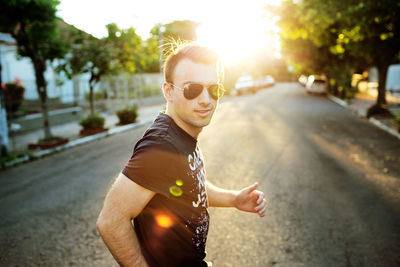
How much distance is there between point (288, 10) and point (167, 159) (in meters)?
16.2

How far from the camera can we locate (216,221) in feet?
15.0

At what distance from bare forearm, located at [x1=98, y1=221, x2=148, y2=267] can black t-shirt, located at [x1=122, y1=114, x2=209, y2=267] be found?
0.43 feet

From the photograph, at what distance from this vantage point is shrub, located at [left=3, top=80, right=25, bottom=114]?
14339mm

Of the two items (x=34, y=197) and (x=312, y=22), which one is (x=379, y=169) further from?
(x=312, y=22)

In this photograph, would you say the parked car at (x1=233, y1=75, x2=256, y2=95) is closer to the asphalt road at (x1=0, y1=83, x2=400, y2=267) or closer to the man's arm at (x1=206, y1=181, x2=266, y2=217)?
the asphalt road at (x1=0, y1=83, x2=400, y2=267)

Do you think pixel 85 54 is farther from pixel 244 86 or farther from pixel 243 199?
pixel 244 86

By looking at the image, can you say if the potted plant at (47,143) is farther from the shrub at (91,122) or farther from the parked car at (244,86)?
the parked car at (244,86)

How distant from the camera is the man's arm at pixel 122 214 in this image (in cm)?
128

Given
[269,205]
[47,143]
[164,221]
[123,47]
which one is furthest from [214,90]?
[123,47]

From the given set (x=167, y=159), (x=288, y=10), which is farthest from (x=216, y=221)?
(x=288, y=10)

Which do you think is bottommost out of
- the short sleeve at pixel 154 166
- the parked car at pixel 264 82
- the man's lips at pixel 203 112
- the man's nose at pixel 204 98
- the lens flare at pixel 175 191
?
the parked car at pixel 264 82

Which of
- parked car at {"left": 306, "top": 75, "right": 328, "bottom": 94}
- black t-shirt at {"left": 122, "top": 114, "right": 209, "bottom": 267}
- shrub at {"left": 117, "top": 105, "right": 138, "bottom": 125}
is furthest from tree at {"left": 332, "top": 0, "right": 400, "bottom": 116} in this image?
parked car at {"left": 306, "top": 75, "right": 328, "bottom": 94}

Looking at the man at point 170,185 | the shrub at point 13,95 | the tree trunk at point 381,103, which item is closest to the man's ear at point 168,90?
the man at point 170,185

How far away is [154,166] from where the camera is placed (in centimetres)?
131
